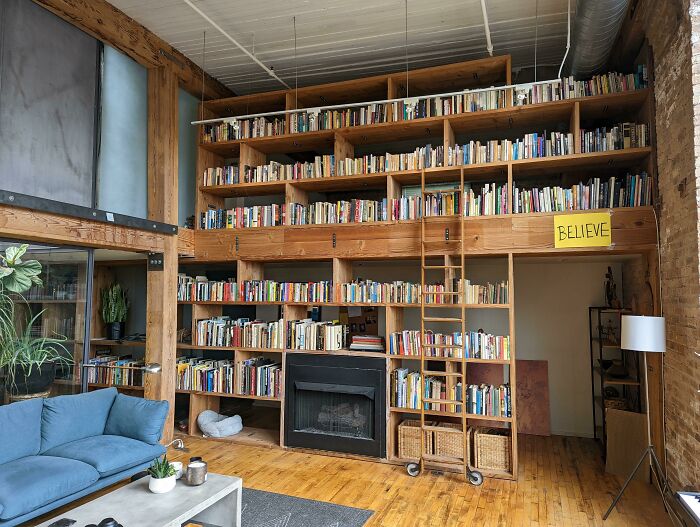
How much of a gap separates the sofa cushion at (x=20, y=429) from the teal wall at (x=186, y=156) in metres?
3.06

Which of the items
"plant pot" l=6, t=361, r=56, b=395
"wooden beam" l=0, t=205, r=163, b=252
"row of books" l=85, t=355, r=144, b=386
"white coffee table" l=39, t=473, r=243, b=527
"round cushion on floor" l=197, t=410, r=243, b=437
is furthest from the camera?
"row of books" l=85, t=355, r=144, b=386

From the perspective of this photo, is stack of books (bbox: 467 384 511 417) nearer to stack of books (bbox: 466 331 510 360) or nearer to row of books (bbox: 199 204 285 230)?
stack of books (bbox: 466 331 510 360)

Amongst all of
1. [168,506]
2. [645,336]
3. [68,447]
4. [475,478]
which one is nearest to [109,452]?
[68,447]

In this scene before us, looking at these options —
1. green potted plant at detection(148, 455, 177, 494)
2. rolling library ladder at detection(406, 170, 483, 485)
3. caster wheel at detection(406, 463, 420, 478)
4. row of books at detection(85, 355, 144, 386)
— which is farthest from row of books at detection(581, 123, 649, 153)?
row of books at detection(85, 355, 144, 386)

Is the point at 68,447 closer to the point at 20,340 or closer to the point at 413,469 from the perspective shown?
the point at 20,340

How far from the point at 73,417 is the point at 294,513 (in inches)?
86.5

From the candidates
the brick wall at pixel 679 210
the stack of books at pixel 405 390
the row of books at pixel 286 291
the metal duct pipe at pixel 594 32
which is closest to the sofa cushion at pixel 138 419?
the row of books at pixel 286 291

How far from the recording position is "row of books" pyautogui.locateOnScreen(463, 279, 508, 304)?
4.97 meters

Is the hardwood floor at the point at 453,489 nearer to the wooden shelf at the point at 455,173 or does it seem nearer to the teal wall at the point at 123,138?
the teal wall at the point at 123,138

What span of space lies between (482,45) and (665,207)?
2826mm

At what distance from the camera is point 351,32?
5434 millimetres

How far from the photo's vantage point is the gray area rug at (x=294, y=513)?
3.72 meters

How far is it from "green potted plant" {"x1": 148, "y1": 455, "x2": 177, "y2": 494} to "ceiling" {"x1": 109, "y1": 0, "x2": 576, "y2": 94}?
4.46 m

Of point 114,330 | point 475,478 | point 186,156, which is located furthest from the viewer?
point 114,330
